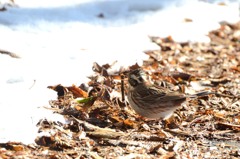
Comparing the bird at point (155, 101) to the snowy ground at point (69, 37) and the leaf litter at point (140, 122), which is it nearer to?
the leaf litter at point (140, 122)

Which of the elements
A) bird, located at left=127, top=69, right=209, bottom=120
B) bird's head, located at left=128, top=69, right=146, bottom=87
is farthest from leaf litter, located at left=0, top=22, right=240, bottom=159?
bird's head, located at left=128, top=69, right=146, bottom=87

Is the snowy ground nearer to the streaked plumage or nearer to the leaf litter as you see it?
the leaf litter

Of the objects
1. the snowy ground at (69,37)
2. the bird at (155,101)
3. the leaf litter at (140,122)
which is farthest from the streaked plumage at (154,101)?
the snowy ground at (69,37)

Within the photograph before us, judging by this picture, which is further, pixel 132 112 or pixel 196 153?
pixel 132 112

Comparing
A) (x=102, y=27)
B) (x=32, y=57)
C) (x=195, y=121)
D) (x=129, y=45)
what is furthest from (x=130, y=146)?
(x=102, y=27)

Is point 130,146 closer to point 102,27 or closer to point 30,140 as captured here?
point 30,140
